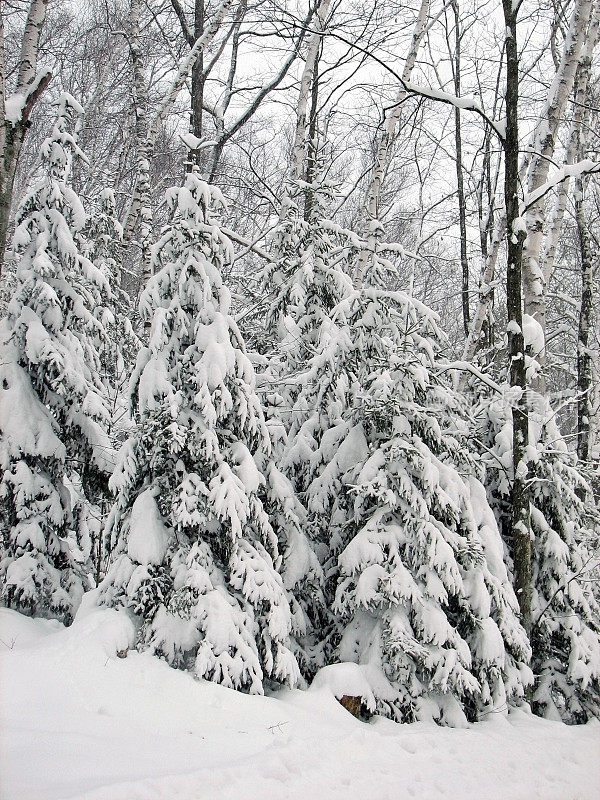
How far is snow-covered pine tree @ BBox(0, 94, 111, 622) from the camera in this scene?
6109 mm

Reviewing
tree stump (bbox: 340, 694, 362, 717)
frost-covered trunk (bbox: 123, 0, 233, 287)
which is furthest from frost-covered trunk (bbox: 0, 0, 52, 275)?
frost-covered trunk (bbox: 123, 0, 233, 287)

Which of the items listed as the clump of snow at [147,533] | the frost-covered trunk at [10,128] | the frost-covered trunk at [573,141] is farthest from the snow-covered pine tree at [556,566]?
the frost-covered trunk at [10,128]

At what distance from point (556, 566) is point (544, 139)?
195 inches

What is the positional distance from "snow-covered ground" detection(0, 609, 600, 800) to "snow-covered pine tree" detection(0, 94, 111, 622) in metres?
0.95

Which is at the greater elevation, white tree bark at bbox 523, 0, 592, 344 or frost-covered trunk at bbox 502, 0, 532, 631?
white tree bark at bbox 523, 0, 592, 344

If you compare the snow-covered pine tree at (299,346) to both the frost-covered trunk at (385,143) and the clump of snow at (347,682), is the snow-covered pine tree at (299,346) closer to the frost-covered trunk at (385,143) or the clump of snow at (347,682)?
the clump of snow at (347,682)

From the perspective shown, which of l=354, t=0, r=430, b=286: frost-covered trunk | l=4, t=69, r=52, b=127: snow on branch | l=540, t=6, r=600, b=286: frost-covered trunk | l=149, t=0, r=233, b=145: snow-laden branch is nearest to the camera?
l=4, t=69, r=52, b=127: snow on branch

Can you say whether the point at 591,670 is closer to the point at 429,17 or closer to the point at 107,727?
the point at 107,727

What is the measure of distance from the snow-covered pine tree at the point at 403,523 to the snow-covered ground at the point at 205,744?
48 cm

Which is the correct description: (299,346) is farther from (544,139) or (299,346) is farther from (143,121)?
(143,121)

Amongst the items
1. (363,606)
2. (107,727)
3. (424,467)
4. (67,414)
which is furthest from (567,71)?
(107,727)

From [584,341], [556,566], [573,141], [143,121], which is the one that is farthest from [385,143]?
[556,566]

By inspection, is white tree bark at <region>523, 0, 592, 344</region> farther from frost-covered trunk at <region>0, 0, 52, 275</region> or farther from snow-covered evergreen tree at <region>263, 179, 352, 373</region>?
frost-covered trunk at <region>0, 0, 52, 275</region>

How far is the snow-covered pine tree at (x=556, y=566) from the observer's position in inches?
254
